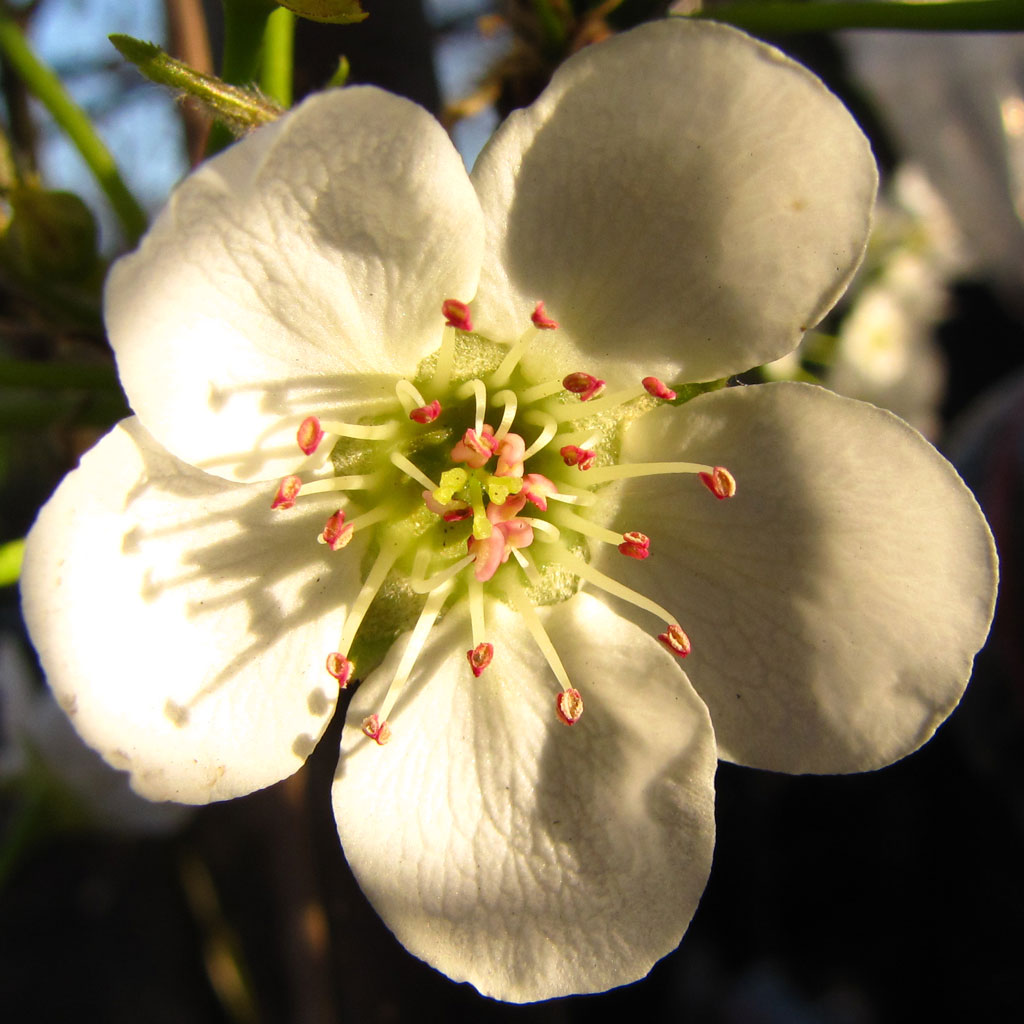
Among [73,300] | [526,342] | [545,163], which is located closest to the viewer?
[545,163]

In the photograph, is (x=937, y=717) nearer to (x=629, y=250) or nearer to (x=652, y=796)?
(x=652, y=796)

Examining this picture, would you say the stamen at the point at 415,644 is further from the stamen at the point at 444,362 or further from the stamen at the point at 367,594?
the stamen at the point at 444,362

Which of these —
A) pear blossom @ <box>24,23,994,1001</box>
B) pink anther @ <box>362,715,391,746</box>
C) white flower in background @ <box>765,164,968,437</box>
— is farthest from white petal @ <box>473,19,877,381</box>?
white flower in background @ <box>765,164,968,437</box>

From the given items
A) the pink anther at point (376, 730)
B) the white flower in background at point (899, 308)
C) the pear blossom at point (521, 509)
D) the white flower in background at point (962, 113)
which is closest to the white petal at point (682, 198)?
the pear blossom at point (521, 509)

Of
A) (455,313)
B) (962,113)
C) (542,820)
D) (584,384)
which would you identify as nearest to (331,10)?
(455,313)

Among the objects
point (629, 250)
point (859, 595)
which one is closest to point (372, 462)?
point (629, 250)

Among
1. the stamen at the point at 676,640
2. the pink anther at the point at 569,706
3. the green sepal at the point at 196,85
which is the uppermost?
the green sepal at the point at 196,85
